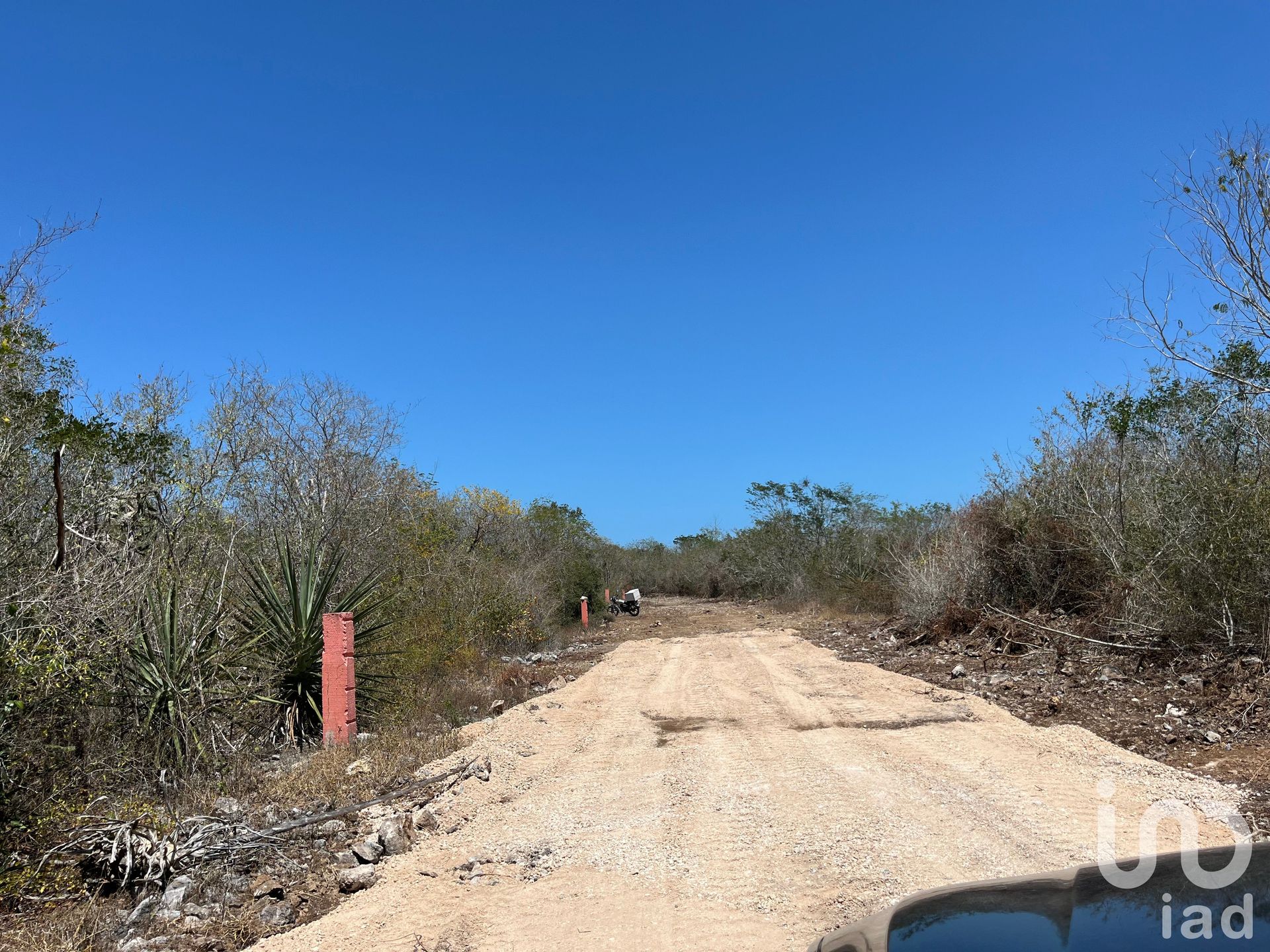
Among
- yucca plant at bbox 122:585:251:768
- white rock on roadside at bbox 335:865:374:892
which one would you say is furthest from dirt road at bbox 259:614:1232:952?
yucca plant at bbox 122:585:251:768

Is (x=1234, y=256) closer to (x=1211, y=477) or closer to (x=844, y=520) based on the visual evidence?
(x=1211, y=477)

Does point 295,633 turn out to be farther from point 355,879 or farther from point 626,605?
point 626,605

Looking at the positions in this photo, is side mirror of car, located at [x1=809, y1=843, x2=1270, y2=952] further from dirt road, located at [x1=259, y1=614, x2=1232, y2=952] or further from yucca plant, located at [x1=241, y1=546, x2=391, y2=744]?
yucca plant, located at [x1=241, y1=546, x2=391, y2=744]

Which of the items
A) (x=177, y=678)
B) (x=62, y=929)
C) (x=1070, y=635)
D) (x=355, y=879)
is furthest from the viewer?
(x=1070, y=635)

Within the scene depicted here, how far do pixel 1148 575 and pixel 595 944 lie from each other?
10.1 metres

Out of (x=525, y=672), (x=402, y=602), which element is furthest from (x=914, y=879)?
(x=402, y=602)

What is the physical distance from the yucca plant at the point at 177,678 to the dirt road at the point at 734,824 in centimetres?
272

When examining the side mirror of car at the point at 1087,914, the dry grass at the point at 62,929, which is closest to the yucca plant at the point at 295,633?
the dry grass at the point at 62,929

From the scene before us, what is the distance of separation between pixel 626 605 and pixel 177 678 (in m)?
28.9

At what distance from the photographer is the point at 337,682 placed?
30.4ft

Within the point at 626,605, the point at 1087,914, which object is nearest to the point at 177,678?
the point at 1087,914

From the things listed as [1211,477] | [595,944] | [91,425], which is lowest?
[595,944]

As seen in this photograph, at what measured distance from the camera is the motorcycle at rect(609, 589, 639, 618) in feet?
118

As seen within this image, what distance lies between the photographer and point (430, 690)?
1235 centimetres
